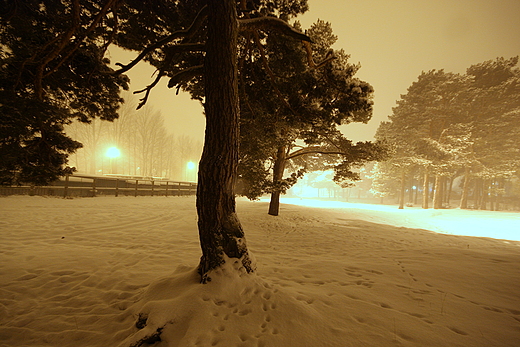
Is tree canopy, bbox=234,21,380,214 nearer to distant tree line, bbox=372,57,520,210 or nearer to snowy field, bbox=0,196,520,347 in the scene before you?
snowy field, bbox=0,196,520,347

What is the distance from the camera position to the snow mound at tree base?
225 cm

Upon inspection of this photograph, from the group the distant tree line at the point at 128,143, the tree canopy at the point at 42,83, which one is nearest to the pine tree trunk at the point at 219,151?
the tree canopy at the point at 42,83

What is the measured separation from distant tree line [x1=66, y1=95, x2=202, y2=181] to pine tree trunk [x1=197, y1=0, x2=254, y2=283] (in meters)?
36.6

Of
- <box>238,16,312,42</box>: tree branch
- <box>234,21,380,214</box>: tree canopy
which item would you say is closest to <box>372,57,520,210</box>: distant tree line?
<box>234,21,380,214</box>: tree canopy

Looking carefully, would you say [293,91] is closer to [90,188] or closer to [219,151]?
[219,151]

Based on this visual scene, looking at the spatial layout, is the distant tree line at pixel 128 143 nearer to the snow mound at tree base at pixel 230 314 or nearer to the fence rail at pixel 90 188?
the fence rail at pixel 90 188

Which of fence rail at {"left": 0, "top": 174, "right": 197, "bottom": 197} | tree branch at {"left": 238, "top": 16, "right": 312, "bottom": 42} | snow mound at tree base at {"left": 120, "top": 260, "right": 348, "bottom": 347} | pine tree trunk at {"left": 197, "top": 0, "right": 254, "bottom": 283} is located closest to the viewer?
snow mound at tree base at {"left": 120, "top": 260, "right": 348, "bottom": 347}

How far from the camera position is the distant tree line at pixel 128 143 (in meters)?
34.5

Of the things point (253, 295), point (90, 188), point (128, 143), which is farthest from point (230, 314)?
point (128, 143)

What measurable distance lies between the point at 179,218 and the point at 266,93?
718 cm

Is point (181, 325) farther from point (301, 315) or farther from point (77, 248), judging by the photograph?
point (77, 248)

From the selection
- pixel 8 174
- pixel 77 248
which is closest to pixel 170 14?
pixel 8 174

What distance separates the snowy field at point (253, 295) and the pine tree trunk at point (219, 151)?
46cm

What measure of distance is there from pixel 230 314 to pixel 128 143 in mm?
44835
